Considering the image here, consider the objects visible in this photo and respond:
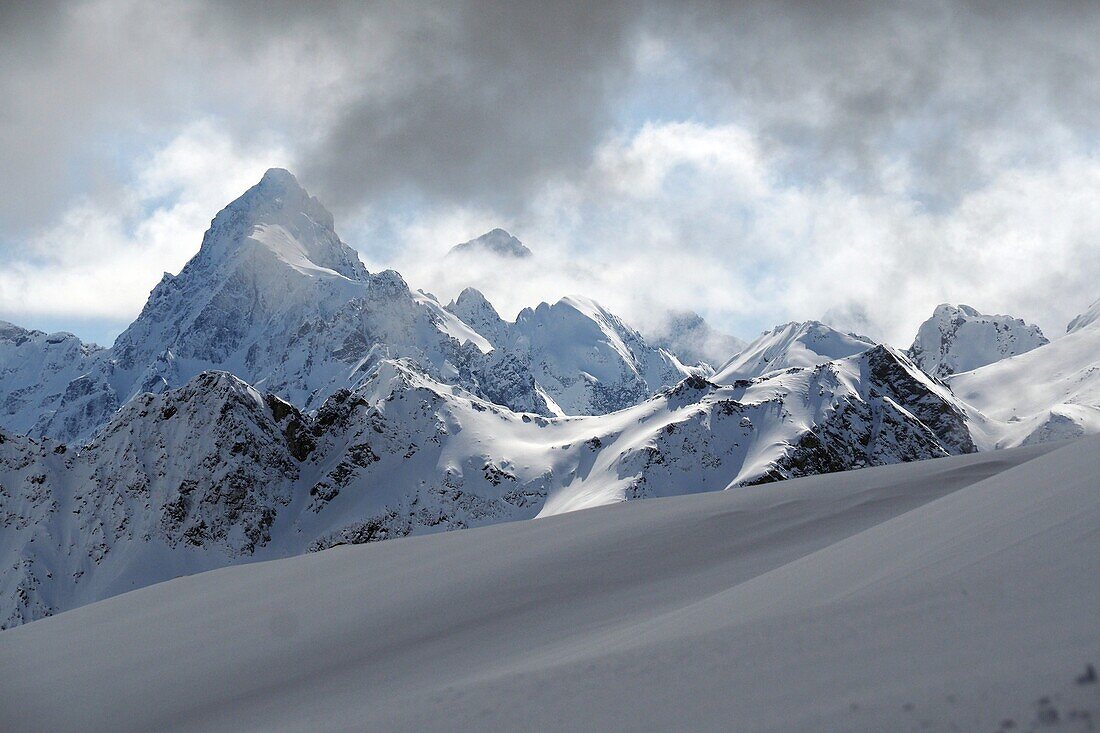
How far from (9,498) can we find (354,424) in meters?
69.3

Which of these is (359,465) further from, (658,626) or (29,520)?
(658,626)

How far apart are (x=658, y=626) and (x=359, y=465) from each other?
17812 centimetres

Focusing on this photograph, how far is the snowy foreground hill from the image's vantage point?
4664 millimetres

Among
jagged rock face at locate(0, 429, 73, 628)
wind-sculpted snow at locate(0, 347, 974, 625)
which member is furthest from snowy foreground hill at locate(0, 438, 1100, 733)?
jagged rock face at locate(0, 429, 73, 628)

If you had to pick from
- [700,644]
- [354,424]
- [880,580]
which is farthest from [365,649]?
[354,424]

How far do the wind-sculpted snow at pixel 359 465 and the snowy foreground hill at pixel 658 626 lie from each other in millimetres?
133205

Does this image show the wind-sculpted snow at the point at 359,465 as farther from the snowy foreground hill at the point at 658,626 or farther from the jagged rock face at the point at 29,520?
the snowy foreground hill at the point at 658,626

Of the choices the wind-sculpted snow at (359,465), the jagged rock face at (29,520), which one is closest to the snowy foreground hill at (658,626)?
the wind-sculpted snow at (359,465)

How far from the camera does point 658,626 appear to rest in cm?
892

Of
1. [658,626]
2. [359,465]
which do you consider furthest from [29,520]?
[658,626]

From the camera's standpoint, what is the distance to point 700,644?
6473 mm

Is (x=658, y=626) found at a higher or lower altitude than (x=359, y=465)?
lower

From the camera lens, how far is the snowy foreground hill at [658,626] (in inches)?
184

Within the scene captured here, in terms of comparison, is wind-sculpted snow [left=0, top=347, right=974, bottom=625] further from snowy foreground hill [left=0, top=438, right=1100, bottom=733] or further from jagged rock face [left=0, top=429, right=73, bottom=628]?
snowy foreground hill [left=0, top=438, right=1100, bottom=733]
